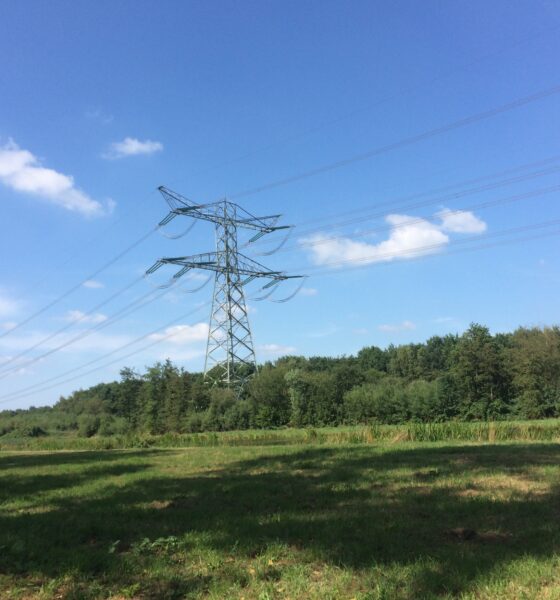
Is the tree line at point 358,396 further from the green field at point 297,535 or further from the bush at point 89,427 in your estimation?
the green field at point 297,535

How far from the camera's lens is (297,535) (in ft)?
19.9

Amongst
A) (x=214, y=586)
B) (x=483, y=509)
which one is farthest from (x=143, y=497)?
(x=483, y=509)

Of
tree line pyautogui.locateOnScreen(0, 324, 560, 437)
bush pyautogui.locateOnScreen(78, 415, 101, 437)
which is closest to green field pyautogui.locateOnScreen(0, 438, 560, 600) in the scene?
tree line pyautogui.locateOnScreen(0, 324, 560, 437)

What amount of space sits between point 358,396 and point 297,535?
239ft

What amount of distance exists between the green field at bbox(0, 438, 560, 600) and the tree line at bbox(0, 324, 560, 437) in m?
62.5

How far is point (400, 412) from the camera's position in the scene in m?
73.4

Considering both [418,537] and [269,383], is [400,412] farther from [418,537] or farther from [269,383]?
[418,537]

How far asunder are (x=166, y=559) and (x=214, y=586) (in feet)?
A: 3.25

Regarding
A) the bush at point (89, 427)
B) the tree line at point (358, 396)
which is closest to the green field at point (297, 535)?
the tree line at point (358, 396)

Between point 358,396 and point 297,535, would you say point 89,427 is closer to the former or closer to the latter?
point 358,396

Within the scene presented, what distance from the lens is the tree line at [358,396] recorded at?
69.1m

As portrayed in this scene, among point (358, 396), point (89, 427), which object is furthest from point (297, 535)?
point (89, 427)

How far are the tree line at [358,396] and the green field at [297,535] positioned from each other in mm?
62454

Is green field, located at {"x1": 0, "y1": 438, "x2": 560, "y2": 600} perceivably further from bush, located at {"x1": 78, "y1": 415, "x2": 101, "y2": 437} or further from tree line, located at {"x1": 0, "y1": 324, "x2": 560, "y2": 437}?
bush, located at {"x1": 78, "y1": 415, "x2": 101, "y2": 437}
